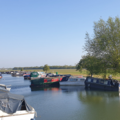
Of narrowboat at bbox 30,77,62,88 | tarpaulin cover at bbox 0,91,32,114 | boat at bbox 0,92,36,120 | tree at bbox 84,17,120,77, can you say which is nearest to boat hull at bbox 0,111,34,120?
boat at bbox 0,92,36,120

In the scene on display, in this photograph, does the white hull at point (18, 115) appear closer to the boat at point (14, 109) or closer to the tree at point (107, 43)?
the boat at point (14, 109)

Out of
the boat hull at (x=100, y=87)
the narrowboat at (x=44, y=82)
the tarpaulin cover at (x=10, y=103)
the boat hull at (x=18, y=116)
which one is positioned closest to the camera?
the boat hull at (x=18, y=116)

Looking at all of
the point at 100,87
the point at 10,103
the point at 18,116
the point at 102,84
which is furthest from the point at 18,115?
the point at 100,87

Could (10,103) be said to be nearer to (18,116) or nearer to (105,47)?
(18,116)

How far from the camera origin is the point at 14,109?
12.7 meters

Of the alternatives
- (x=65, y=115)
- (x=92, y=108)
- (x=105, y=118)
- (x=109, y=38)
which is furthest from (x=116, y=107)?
(x=109, y=38)

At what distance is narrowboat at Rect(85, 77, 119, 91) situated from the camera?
3102 centimetres

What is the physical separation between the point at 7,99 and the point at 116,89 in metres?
23.1

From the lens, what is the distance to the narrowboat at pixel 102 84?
31.0 m

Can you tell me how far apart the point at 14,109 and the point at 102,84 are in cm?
2449

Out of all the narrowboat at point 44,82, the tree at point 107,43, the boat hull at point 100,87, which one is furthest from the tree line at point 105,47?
the narrowboat at point 44,82

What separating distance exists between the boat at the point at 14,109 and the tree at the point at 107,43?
1933 centimetres

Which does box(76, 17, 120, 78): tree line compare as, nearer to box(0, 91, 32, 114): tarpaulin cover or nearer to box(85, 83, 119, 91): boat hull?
box(85, 83, 119, 91): boat hull

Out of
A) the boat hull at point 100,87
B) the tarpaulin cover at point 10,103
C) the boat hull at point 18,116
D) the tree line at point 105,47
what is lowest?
the boat hull at point 100,87
